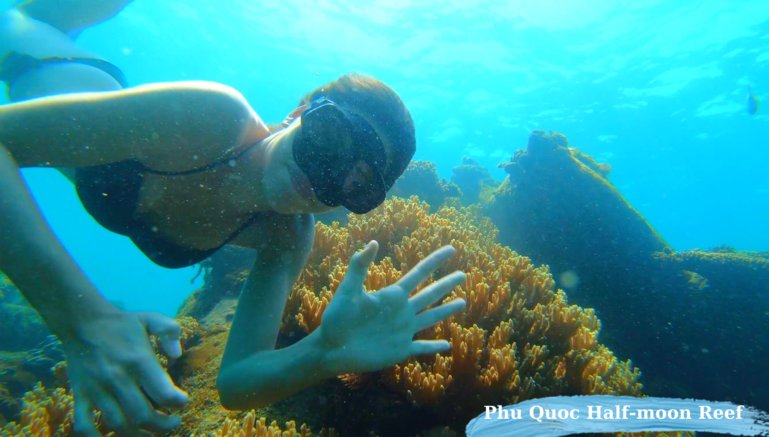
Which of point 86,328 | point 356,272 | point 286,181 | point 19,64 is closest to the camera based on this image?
point 86,328

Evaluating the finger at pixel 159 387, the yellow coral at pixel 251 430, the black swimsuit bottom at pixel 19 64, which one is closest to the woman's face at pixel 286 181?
the finger at pixel 159 387

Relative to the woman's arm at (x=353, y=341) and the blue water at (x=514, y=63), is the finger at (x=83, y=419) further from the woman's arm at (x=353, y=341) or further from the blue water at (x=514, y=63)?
the blue water at (x=514, y=63)

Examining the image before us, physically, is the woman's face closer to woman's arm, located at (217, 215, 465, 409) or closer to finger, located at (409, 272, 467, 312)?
woman's arm, located at (217, 215, 465, 409)

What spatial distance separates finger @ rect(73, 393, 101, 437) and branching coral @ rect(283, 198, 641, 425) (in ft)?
6.45

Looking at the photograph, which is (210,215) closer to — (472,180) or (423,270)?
(423,270)

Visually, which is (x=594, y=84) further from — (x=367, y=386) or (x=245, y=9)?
(x=367, y=386)

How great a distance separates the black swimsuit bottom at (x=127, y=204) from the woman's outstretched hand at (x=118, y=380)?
1.29 metres

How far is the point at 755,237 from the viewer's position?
73938 mm

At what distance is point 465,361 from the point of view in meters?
2.92

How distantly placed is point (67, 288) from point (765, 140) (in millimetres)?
50680

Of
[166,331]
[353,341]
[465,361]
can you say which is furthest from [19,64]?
[465,361]

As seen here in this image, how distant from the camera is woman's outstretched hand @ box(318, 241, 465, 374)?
Result: 1.70 m

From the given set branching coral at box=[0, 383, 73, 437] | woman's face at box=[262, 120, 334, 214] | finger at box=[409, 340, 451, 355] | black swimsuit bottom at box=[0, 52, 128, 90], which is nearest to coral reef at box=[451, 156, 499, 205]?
black swimsuit bottom at box=[0, 52, 128, 90]

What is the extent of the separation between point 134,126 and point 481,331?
9.13 feet
